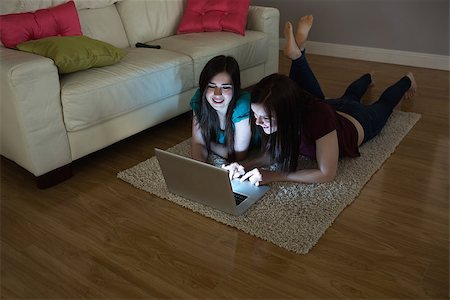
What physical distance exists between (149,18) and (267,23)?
2.48 ft

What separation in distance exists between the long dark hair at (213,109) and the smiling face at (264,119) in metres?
0.20

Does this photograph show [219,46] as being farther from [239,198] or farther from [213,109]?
[239,198]

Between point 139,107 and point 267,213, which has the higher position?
point 139,107

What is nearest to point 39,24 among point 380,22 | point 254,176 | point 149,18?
point 149,18

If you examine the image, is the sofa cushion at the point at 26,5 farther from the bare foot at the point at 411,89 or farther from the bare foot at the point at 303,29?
the bare foot at the point at 411,89

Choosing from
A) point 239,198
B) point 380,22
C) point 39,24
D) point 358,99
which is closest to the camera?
point 239,198

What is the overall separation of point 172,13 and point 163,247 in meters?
1.85

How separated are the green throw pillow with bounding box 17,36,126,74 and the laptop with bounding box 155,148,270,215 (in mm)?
595

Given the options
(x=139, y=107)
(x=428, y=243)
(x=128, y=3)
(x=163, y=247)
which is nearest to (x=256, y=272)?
(x=163, y=247)

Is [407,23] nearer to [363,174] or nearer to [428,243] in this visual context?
[363,174]

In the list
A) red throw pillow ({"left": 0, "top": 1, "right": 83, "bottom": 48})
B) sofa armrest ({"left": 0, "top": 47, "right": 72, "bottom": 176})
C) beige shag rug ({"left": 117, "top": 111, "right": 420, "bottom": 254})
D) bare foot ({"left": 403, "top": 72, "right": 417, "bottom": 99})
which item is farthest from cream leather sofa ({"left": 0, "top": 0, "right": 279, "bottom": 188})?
bare foot ({"left": 403, "top": 72, "right": 417, "bottom": 99})

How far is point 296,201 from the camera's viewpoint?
5.50 ft

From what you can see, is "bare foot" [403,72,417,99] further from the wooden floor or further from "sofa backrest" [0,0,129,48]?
"sofa backrest" [0,0,129,48]

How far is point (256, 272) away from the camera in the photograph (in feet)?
4.44
